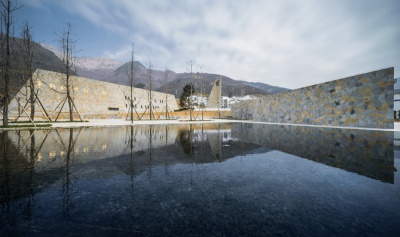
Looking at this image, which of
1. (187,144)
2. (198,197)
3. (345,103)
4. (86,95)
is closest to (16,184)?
(198,197)

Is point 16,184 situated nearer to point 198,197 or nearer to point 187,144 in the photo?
point 198,197

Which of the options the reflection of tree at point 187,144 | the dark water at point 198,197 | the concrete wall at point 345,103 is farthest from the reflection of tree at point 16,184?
the concrete wall at point 345,103

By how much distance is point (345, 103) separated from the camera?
54.6 ft

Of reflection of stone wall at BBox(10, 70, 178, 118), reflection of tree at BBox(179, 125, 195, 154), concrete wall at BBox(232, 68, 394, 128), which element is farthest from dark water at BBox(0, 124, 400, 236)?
reflection of stone wall at BBox(10, 70, 178, 118)

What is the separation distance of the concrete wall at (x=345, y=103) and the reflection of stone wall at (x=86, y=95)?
24.4 meters

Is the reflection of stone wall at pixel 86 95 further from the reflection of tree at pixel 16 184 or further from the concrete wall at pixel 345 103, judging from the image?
the concrete wall at pixel 345 103

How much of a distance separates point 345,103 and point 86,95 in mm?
42165

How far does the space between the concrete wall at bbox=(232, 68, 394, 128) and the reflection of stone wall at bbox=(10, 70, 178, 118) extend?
24435 millimetres

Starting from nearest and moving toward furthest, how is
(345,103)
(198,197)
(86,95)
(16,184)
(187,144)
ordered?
1. (198,197)
2. (16,184)
3. (187,144)
4. (345,103)
5. (86,95)

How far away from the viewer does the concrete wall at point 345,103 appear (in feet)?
46.3

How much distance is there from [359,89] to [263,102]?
14753 mm

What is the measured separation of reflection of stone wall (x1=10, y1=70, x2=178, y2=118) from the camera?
28.9 metres

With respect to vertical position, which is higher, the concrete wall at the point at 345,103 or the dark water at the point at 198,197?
the concrete wall at the point at 345,103

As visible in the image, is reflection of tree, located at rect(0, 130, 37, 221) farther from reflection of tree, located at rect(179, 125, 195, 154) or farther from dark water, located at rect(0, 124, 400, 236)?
reflection of tree, located at rect(179, 125, 195, 154)
